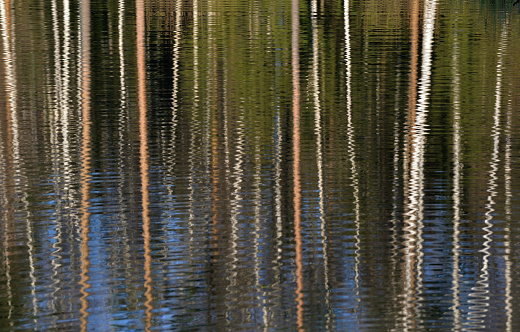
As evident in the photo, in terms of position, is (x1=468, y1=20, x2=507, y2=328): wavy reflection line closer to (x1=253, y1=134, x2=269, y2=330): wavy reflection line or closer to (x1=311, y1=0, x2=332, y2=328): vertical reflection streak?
(x1=311, y1=0, x2=332, y2=328): vertical reflection streak

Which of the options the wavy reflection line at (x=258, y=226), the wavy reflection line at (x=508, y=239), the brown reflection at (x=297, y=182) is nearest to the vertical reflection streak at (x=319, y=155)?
the brown reflection at (x=297, y=182)

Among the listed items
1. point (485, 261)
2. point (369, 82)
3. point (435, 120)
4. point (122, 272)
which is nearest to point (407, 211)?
point (485, 261)

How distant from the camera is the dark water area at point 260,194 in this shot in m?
8.56

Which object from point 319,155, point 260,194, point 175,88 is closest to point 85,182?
point 260,194

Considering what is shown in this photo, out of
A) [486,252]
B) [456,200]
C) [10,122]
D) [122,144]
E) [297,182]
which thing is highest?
[10,122]

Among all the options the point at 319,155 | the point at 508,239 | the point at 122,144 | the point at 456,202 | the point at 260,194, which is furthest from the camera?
the point at 122,144

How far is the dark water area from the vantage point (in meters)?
8.56

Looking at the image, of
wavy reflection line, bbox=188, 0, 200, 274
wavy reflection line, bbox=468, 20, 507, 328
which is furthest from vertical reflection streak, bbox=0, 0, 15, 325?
wavy reflection line, bbox=468, 20, 507, 328

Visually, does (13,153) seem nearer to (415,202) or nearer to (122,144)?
(122,144)

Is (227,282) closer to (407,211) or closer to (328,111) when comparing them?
(407,211)

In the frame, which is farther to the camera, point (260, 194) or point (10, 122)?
point (10, 122)

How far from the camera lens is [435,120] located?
17672 mm

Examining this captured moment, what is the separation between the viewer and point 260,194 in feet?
40.5

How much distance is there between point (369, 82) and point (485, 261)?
13203 millimetres
